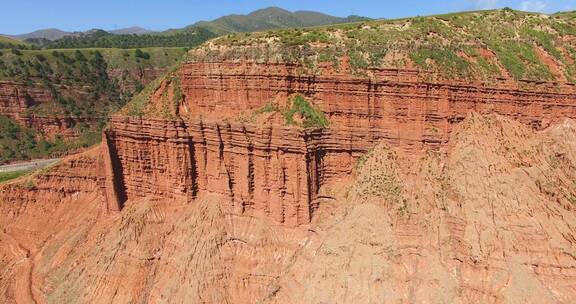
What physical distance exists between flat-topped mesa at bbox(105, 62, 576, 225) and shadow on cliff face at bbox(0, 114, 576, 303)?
1251mm

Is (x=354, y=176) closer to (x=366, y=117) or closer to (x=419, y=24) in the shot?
(x=366, y=117)

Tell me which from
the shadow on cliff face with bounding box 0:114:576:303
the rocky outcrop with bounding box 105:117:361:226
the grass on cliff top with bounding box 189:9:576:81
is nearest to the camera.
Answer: the shadow on cliff face with bounding box 0:114:576:303

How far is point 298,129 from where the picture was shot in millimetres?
37938

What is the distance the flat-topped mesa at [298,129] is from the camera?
38.4m

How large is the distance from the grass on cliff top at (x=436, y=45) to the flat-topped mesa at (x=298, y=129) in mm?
1323

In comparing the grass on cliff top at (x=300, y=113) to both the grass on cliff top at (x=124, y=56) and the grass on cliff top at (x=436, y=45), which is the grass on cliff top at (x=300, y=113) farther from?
the grass on cliff top at (x=124, y=56)

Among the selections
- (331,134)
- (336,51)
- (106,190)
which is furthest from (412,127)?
(106,190)

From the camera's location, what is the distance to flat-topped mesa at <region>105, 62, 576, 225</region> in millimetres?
38406

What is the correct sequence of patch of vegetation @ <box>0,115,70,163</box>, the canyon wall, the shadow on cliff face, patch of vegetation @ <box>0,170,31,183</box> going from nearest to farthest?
the shadow on cliff face → patch of vegetation @ <box>0,170,31,183</box> → patch of vegetation @ <box>0,115,70,163</box> → the canyon wall

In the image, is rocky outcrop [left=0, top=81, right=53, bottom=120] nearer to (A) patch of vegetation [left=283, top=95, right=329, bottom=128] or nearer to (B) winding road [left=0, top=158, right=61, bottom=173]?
(B) winding road [left=0, top=158, right=61, bottom=173]

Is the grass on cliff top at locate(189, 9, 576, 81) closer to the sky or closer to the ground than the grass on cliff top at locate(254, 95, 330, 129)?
closer to the sky

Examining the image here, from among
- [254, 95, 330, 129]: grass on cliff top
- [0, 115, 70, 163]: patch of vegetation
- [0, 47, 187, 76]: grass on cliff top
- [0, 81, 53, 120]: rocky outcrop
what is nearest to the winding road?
[0, 115, 70, 163]: patch of vegetation

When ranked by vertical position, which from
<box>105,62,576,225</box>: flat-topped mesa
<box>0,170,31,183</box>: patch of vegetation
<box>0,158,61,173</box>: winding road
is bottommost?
<box>0,158,61,173</box>: winding road

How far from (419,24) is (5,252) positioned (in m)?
47.7
